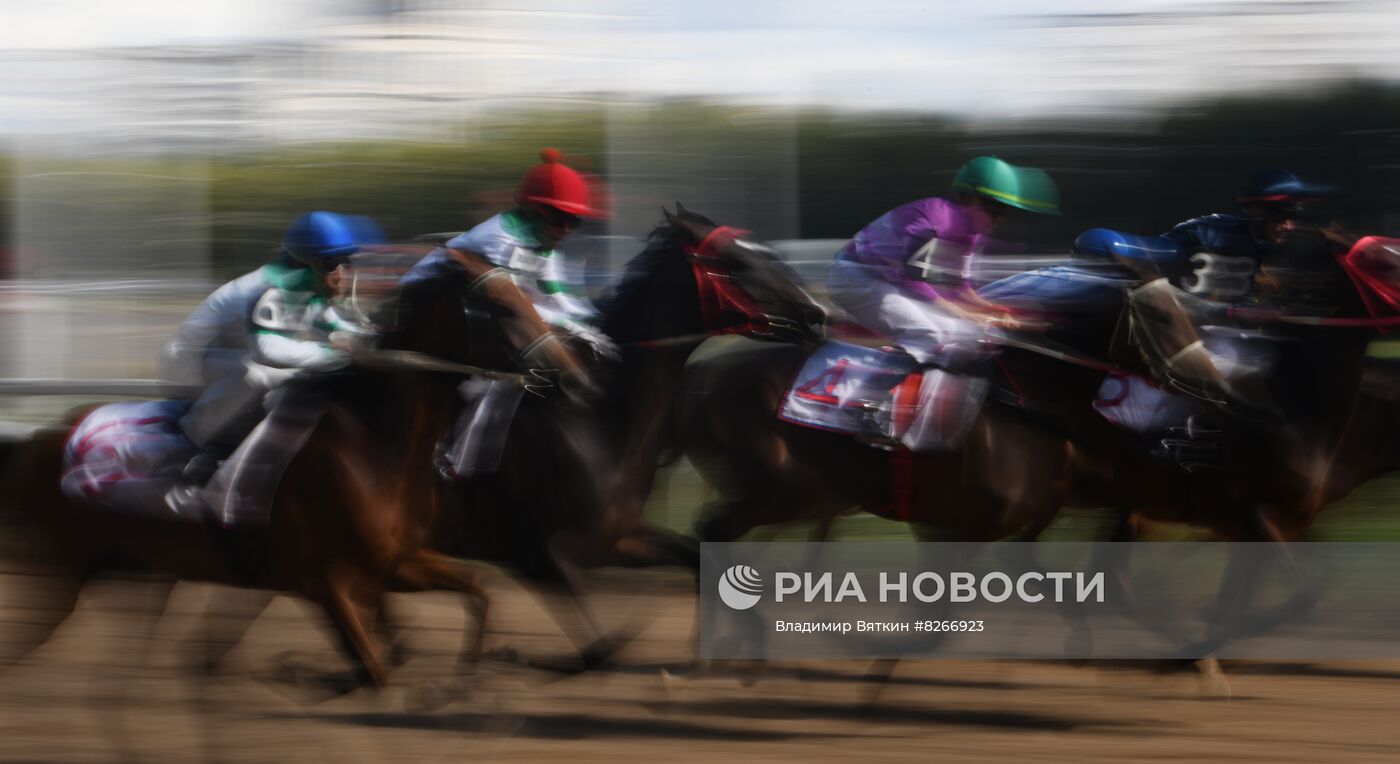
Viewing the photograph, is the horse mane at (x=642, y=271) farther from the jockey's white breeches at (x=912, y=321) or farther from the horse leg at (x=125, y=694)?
the horse leg at (x=125, y=694)

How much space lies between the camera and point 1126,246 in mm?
5188

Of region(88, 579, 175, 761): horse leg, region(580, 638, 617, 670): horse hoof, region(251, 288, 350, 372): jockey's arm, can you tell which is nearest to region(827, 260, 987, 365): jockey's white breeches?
region(580, 638, 617, 670): horse hoof

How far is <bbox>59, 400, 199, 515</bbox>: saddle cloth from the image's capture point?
4.20m

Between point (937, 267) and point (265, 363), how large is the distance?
2120mm

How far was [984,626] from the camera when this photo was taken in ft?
17.0

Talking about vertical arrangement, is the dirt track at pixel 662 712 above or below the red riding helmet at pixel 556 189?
below

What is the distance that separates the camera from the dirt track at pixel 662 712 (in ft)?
14.4

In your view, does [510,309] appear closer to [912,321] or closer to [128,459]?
[128,459]

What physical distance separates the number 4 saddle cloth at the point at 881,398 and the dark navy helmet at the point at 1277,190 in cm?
123

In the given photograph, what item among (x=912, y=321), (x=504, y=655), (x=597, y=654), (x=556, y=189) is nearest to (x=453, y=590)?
(x=504, y=655)

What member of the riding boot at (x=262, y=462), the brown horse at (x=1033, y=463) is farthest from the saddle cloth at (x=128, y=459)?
the brown horse at (x=1033, y=463)

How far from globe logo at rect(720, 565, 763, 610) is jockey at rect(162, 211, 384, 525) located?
1448 mm

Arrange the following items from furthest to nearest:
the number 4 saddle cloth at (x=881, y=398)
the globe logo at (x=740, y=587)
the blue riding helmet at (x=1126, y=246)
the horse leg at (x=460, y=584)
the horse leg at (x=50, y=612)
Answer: the blue riding helmet at (x=1126, y=246) < the globe logo at (x=740, y=587) < the number 4 saddle cloth at (x=881, y=398) < the horse leg at (x=460, y=584) < the horse leg at (x=50, y=612)

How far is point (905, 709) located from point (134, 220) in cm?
393
